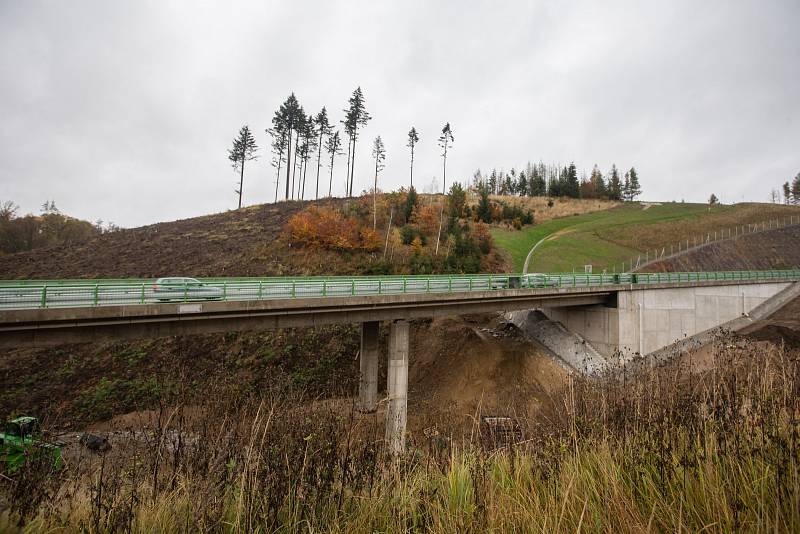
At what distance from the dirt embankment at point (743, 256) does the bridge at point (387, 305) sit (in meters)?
12.8

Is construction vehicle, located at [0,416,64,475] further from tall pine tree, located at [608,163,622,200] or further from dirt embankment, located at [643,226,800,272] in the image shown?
tall pine tree, located at [608,163,622,200]

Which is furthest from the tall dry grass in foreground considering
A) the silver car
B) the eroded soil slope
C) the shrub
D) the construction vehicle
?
the shrub

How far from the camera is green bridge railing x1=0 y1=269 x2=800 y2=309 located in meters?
11.3

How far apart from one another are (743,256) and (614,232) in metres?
17.3

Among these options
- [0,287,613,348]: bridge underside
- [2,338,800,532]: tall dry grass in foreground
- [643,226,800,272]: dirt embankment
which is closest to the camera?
[2,338,800,532]: tall dry grass in foreground

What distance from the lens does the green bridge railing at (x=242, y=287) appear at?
11.3 metres

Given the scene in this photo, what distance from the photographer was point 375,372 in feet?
65.6

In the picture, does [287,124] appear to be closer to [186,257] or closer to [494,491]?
[186,257]

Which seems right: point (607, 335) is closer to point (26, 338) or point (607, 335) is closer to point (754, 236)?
point (26, 338)

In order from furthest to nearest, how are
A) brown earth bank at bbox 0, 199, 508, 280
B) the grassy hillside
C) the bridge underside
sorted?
the grassy hillside → brown earth bank at bbox 0, 199, 508, 280 → the bridge underside

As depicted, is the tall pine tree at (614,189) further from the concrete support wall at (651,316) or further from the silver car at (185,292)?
the silver car at (185,292)

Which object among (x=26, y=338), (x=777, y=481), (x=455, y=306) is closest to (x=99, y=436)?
(x=26, y=338)

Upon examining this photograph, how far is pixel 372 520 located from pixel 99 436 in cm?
2006

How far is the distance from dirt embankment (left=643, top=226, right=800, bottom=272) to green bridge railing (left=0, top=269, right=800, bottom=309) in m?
30.4
